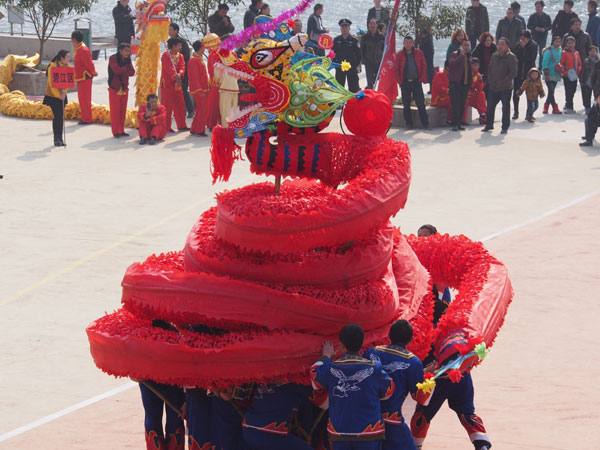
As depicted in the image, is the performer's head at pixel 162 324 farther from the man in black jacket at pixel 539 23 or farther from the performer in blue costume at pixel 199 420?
the man in black jacket at pixel 539 23

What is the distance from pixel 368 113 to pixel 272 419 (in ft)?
6.47

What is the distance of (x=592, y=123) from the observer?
57.0ft

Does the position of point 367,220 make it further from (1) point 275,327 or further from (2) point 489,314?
(2) point 489,314

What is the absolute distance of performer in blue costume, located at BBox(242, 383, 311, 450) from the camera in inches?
234

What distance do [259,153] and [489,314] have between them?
1860 mm

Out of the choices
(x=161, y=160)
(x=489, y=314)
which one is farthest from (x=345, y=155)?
(x=161, y=160)

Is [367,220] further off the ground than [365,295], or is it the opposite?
[367,220]

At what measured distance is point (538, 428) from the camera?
7172 mm

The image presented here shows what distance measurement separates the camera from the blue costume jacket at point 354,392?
→ 18.5ft

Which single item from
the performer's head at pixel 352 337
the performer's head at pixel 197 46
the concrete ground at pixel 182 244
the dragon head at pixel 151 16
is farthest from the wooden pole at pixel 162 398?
the dragon head at pixel 151 16

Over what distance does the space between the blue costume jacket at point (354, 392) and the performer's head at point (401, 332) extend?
0.68 ft

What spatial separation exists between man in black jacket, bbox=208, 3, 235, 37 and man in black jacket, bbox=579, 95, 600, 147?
7.85 metres

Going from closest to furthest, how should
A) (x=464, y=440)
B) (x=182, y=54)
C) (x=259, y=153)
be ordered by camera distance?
(x=259, y=153)
(x=464, y=440)
(x=182, y=54)

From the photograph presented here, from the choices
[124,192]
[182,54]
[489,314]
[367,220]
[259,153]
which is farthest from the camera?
[182,54]
